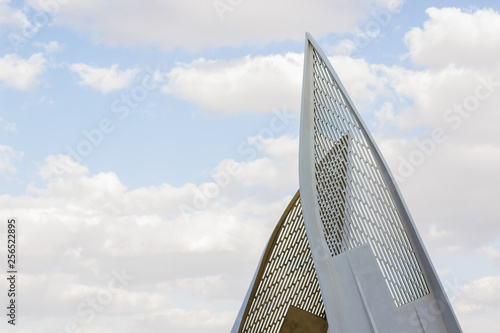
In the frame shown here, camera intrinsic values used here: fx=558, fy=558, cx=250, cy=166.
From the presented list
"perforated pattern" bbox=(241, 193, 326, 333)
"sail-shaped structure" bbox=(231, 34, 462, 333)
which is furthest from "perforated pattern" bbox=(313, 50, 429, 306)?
"perforated pattern" bbox=(241, 193, 326, 333)

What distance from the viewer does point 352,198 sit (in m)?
11.0

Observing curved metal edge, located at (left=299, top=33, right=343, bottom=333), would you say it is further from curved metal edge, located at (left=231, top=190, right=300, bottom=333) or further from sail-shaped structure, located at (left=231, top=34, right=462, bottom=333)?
curved metal edge, located at (left=231, top=190, right=300, bottom=333)

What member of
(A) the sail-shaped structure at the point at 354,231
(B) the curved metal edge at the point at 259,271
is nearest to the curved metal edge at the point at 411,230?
(A) the sail-shaped structure at the point at 354,231

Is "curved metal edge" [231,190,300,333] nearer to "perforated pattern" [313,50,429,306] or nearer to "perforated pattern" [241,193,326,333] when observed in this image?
"perforated pattern" [241,193,326,333]

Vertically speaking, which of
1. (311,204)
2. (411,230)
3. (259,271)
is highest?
(311,204)

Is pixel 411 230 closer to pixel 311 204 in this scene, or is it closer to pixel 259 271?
pixel 311 204

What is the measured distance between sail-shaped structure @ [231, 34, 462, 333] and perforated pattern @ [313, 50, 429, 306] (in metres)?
0.02

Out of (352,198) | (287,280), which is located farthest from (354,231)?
(287,280)

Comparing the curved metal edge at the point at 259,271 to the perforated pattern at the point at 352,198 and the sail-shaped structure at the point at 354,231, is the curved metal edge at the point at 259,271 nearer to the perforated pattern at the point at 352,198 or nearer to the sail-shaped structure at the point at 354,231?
the sail-shaped structure at the point at 354,231

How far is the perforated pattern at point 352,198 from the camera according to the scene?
10.4 meters

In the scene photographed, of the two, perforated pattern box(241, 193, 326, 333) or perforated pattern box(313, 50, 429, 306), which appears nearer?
perforated pattern box(313, 50, 429, 306)

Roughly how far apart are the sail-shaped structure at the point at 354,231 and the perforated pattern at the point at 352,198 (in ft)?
0.06

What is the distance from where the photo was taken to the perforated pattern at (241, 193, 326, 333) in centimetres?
1322

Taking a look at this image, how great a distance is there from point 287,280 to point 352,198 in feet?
11.0
